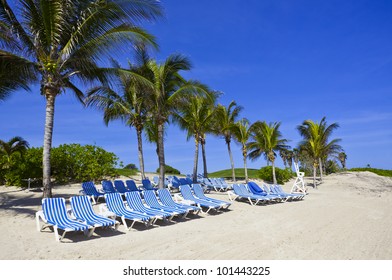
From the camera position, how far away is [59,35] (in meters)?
9.15

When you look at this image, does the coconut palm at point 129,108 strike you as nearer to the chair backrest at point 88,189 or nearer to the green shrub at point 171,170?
the chair backrest at point 88,189

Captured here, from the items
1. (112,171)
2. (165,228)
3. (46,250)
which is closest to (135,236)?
(165,228)

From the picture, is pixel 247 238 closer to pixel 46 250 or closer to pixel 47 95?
pixel 46 250

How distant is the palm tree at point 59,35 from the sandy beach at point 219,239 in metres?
3.07

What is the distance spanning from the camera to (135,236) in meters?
6.66

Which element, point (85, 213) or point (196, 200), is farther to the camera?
point (196, 200)

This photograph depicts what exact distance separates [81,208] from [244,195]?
22.9ft

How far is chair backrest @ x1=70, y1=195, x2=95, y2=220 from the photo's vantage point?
6997 millimetres

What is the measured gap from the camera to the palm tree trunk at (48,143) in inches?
348

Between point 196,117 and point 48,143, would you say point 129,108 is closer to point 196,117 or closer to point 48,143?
point 196,117

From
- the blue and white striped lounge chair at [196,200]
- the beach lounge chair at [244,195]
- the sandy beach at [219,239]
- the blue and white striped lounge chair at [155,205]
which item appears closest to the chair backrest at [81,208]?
the sandy beach at [219,239]

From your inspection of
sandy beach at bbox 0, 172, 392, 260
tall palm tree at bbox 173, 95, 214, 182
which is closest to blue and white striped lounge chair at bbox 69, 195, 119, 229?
sandy beach at bbox 0, 172, 392, 260

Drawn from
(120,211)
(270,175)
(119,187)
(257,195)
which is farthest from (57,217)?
(270,175)

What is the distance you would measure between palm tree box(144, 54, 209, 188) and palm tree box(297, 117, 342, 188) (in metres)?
13.0
